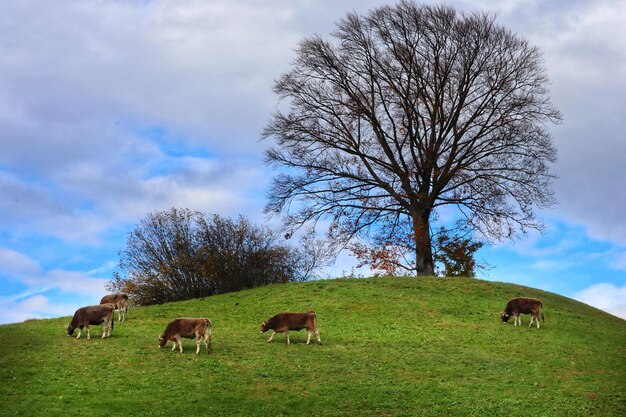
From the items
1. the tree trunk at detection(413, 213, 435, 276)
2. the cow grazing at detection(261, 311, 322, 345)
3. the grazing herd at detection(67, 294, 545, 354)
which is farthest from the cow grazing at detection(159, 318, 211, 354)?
the tree trunk at detection(413, 213, 435, 276)

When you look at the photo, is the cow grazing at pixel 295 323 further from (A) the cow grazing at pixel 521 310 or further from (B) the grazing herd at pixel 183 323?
(A) the cow grazing at pixel 521 310

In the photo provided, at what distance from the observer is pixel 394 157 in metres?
55.6

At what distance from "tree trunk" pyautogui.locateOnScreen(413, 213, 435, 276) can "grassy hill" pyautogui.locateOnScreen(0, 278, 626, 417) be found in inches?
416

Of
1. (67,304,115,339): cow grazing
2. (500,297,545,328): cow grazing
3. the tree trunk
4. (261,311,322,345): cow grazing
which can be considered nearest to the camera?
(67,304,115,339): cow grazing

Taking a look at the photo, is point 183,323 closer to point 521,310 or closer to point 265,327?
point 265,327

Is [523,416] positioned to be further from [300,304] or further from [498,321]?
[300,304]

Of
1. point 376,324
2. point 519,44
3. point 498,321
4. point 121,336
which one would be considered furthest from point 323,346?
point 519,44

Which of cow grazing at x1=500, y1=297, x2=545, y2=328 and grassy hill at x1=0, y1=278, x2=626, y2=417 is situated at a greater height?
cow grazing at x1=500, y1=297, x2=545, y2=328

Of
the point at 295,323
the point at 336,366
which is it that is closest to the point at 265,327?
the point at 295,323

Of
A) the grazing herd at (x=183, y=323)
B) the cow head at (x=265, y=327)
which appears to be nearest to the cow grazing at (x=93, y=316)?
the grazing herd at (x=183, y=323)

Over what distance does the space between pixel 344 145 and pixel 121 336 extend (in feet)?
85.5

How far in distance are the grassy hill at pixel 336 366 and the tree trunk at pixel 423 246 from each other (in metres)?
10.6

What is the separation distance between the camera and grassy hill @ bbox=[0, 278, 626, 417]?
25.2 meters

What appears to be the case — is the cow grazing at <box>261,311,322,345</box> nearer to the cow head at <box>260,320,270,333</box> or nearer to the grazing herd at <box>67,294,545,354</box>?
the grazing herd at <box>67,294,545,354</box>
